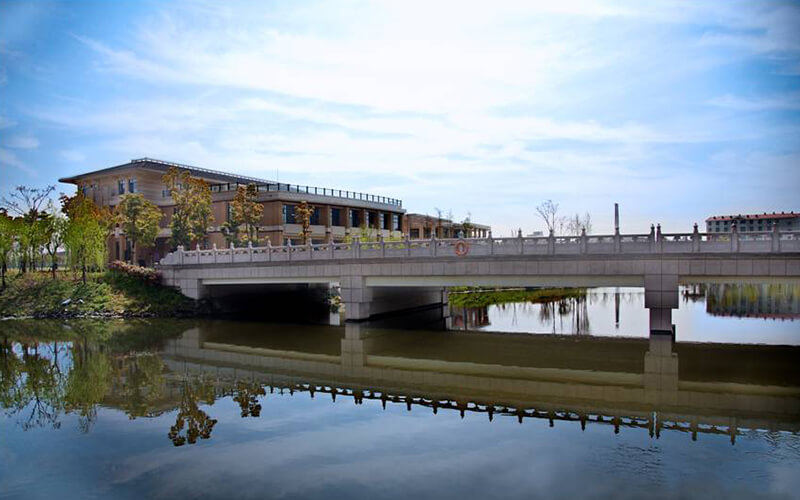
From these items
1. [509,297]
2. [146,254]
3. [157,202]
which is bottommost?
[509,297]

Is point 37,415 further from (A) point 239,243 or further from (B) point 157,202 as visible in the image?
(B) point 157,202

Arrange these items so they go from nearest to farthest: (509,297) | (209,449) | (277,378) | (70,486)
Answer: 1. (70,486)
2. (209,449)
3. (277,378)
4. (509,297)

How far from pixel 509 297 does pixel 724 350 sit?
29.2 meters

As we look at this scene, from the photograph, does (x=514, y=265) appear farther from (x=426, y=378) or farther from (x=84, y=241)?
(x=84, y=241)

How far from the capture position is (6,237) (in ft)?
158

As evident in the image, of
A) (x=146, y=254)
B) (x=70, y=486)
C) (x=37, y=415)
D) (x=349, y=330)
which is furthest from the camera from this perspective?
(x=146, y=254)

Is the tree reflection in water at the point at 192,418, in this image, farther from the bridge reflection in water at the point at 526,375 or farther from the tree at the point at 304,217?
the tree at the point at 304,217

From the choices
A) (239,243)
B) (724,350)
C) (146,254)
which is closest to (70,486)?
(724,350)

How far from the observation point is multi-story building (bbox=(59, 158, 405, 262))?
6150 cm

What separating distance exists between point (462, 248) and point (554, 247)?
5.09 m

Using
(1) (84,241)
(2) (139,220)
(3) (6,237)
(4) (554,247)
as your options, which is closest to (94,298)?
(1) (84,241)

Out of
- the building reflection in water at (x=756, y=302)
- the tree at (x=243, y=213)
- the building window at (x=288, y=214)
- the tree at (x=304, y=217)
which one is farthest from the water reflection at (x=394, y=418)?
the building window at (x=288, y=214)

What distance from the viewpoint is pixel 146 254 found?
2493 inches

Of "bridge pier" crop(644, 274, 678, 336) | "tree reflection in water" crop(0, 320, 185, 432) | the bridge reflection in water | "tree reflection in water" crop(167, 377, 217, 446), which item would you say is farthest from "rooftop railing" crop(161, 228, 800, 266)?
"tree reflection in water" crop(167, 377, 217, 446)
